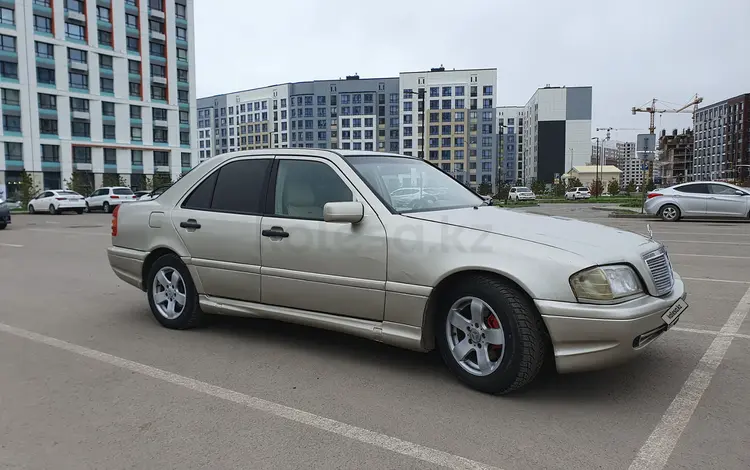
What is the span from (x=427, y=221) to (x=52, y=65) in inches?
2855

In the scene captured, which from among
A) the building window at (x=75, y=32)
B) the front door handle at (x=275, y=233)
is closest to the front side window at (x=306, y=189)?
the front door handle at (x=275, y=233)

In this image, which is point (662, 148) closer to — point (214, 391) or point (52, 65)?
point (52, 65)

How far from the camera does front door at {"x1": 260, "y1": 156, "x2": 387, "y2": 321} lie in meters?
4.12

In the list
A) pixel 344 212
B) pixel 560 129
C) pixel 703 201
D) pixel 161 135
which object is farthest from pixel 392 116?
pixel 344 212

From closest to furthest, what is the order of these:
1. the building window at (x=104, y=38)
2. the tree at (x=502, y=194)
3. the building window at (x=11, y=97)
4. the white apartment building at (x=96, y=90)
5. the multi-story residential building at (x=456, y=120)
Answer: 1. the tree at (x=502, y=194)
2. the building window at (x=11, y=97)
3. the white apartment building at (x=96, y=90)
4. the building window at (x=104, y=38)
5. the multi-story residential building at (x=456, y=120)

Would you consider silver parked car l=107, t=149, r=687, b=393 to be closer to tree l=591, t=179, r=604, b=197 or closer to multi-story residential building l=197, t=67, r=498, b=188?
tree l=591, t=179, r=604, b=197

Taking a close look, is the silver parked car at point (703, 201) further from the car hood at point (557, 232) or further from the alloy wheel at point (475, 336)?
the alloy wheel at point (475, 336)

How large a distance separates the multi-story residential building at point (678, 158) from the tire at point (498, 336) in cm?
17636

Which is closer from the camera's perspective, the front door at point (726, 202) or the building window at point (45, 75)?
the front door at point (726, 202)

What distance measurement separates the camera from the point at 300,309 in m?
4.54

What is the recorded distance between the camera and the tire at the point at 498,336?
353cm

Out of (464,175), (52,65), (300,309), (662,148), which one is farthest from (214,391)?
(662,148)

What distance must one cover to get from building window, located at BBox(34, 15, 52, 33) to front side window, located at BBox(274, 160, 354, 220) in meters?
71.1

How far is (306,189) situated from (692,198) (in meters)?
18.7
